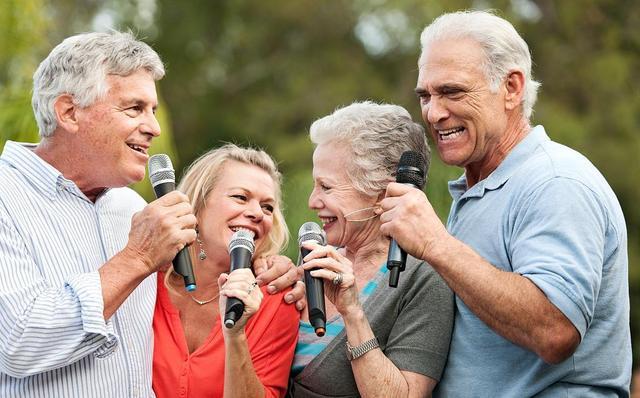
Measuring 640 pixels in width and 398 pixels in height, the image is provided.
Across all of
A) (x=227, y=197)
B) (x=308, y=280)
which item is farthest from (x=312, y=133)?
(x=308, y=280)

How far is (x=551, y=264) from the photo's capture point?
3.60 metres

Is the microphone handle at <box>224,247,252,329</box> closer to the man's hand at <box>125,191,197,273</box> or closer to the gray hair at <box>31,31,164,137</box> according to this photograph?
the man's hand at <box>125,191,197,273</box>

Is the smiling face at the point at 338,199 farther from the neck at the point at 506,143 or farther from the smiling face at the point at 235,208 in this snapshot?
the neck at the point at 506,143

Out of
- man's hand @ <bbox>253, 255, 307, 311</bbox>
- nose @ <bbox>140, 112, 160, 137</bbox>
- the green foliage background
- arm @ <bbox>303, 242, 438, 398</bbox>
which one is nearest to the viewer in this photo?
arm @ <bbox>303, 242, 438, 398</bbox>

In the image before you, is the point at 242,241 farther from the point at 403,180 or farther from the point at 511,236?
the point at 511,236

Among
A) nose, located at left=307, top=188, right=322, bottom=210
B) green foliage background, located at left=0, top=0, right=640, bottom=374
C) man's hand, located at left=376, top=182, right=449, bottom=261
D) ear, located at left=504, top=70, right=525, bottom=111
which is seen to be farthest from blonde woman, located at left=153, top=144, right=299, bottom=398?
green foliage background, located at left=0, top=0, right=640, bottom=374

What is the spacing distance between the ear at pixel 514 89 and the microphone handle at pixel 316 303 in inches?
41.7

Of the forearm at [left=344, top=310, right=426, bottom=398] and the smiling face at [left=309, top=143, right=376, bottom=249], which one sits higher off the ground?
the smiling face at [left=309, top=143, right=376, bottom=249]

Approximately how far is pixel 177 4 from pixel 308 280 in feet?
84.7

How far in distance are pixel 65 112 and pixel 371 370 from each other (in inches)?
64.8

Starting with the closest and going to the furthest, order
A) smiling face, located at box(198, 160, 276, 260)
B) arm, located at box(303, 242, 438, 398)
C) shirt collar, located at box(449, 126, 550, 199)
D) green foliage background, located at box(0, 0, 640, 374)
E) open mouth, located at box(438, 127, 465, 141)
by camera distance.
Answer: arm, located at box(303, 242, 438, 398), shirt collar, located at box(449, 126, 550, 199), open mouth, located at box(438, 127, 465, 141), smiling face, located at box(198, 160, 276, 260), green foliage background, located at box(0, 0, 640, 374)

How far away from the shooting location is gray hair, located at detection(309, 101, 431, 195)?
4363 millimetres

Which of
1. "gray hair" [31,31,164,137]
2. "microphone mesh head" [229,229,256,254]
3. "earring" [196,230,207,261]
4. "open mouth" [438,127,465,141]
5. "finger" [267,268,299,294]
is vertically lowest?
"finger" [267,268,299,294]

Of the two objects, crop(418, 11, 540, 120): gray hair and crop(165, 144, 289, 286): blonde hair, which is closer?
crop(418, 11, 540, 120): gray hair
